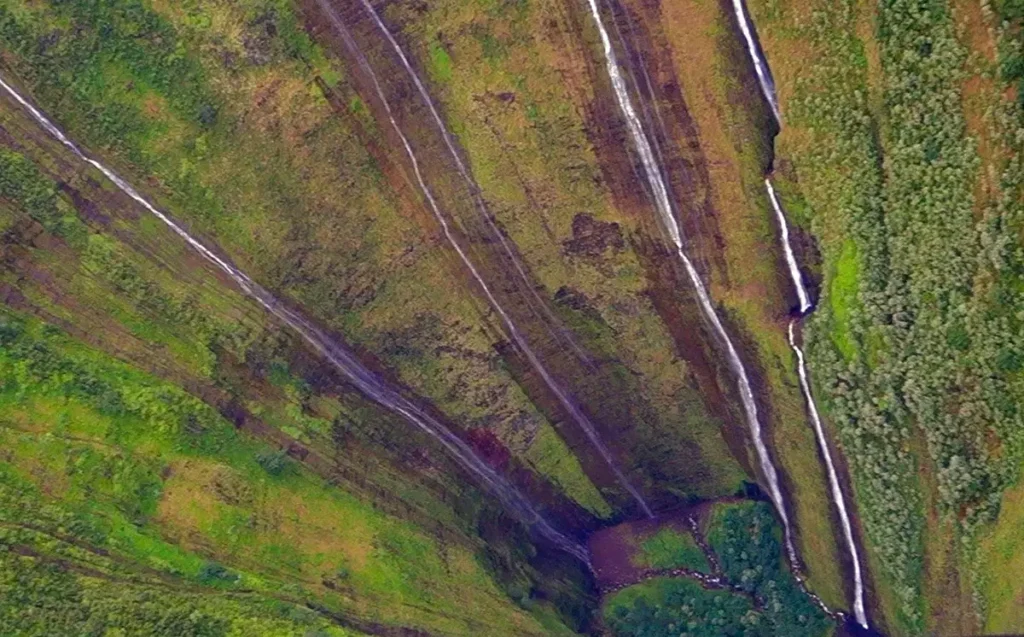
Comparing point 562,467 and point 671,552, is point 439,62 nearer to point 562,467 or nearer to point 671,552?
point 562,467

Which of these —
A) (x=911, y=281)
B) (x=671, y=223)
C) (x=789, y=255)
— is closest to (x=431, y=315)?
(x=671, y=223)

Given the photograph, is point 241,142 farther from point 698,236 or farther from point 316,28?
point 698,236

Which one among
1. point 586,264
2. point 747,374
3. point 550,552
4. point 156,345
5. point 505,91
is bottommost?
point 550,552

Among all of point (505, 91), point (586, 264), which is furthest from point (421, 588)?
point (505, 91)

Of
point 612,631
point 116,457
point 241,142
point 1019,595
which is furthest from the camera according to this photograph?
point 612,631

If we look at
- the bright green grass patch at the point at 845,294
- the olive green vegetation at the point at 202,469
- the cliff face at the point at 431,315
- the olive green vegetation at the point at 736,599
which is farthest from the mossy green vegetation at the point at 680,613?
the bright green grass patch at the point at 845,294

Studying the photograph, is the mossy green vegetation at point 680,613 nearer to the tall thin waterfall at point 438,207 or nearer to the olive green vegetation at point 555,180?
the tall thin waterfall at point 438,207
